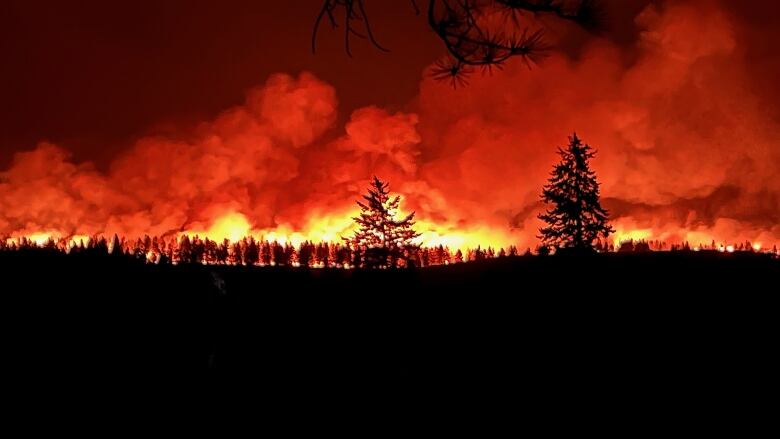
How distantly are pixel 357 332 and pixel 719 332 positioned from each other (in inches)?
421

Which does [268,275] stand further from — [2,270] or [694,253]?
[694,253]

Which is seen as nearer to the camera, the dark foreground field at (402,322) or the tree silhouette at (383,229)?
the dark foreground field at (402,322)

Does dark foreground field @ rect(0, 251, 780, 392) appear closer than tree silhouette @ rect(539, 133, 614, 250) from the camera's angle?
Yes

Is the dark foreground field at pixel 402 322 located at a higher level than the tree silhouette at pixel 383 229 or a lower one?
lower

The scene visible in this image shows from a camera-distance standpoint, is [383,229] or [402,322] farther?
[383,229]

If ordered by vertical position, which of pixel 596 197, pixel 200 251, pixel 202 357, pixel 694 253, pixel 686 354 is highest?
pixel 596 197

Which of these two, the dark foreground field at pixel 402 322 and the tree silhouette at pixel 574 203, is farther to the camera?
the tree silhouette at pixel 574 203

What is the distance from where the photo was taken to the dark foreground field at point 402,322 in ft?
36.9

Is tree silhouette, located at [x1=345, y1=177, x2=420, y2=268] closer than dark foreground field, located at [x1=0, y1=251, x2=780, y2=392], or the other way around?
dark foreground field, located at [x1=0, y1=251, x2=780, y2=392]

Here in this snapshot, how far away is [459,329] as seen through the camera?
17.5 m

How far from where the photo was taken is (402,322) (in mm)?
18281

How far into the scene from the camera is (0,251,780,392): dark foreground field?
11234 millimetres

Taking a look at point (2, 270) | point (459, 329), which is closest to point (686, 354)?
point (459, 329)

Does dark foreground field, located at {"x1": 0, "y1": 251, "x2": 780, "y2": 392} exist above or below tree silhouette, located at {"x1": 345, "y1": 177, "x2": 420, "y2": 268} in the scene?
below
